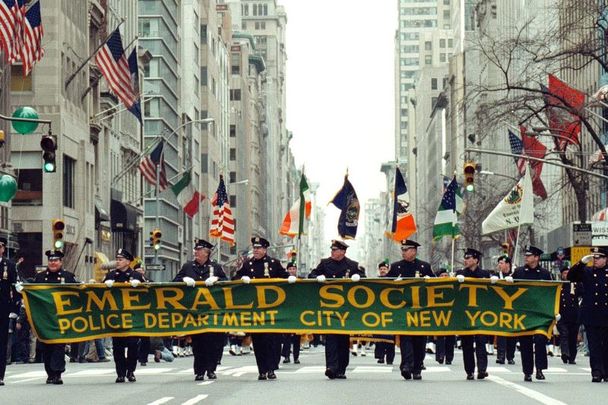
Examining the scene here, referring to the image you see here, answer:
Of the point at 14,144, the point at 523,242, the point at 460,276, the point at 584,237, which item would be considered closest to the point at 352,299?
the point at 460,276

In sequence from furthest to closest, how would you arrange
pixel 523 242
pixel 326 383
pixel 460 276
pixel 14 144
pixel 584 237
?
1. pixel 523 242
2. pixel 14 144
3. pixel 584 237
4. pixel 460 276
5. pixel 326 383

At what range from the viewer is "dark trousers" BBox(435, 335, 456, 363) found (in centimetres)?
3053

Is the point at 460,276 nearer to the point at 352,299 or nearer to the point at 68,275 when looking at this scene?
the point at 352,299

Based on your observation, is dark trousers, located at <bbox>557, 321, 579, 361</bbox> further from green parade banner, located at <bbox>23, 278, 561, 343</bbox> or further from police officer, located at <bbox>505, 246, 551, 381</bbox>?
green parade banner, located at <bbox>23, 278, 561, 343</bbox>

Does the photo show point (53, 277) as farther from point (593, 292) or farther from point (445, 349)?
point (445, 349)

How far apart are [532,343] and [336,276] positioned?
306 centimetres

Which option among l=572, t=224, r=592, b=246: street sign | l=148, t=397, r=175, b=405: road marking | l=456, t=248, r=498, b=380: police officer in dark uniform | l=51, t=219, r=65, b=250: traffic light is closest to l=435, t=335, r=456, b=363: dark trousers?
l=456, t=248, r=498, b=380: police officer in dark uniform

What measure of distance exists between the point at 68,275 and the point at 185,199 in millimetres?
87058

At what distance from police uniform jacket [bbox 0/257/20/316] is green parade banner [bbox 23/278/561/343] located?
27.0 inches

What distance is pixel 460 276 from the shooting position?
2314 centimetres

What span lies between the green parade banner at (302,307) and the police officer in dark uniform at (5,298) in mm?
729

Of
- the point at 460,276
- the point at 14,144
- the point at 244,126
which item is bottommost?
the point at 460,276

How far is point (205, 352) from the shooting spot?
23.4m

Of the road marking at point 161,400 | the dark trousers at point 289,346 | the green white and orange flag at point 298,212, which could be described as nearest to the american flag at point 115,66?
the green white and orange flag at point 298,212
